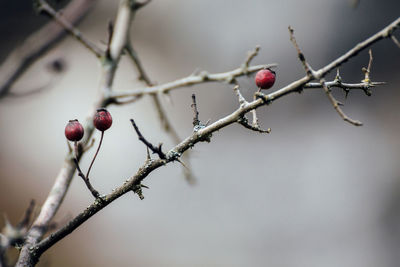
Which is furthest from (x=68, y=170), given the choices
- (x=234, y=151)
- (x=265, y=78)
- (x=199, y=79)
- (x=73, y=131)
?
(x=234, y=151)

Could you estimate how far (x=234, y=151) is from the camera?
3.01 m

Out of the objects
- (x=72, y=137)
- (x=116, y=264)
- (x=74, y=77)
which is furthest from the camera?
(x=74, y=77)

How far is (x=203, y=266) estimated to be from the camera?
275 centimetres

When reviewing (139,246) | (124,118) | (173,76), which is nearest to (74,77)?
(124,118)

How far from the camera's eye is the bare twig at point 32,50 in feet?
2.21

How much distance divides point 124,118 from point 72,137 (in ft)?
7.71

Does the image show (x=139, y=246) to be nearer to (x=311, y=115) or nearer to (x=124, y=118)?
(x=124, y=118)

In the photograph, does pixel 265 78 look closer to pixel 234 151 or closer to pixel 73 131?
pixel 73 131

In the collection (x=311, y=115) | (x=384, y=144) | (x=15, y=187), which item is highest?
(x=15, y=187)

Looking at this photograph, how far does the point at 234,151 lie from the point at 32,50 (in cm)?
237

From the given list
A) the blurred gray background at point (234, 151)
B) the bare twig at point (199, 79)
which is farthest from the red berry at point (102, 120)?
the blurred gray background at point (234, 151)

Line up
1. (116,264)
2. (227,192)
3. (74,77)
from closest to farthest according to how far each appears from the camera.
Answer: (116,264) < (227,192) < (74,77)

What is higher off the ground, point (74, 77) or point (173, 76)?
point (74, 77)

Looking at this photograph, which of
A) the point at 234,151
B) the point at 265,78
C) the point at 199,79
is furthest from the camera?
the point at 234,151
